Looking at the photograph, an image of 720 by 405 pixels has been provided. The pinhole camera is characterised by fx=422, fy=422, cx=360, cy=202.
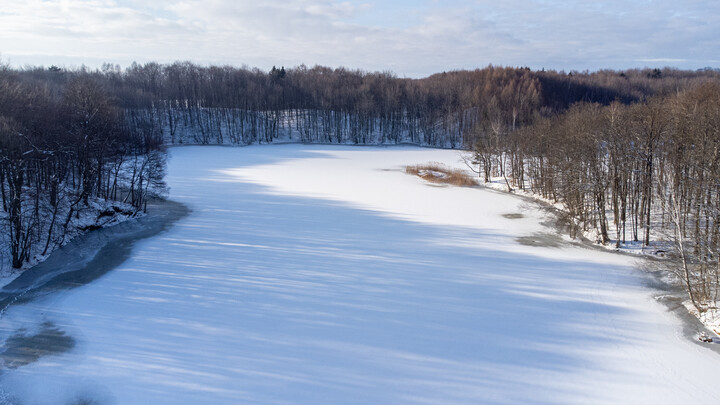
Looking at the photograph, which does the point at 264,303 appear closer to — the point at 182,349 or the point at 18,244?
the point at 182,349

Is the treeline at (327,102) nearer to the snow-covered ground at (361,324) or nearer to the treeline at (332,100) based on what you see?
the treeline at (332,100)

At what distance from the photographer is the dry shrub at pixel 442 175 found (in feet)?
141

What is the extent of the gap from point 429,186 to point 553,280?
23.8m

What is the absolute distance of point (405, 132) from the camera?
9044 centimetres

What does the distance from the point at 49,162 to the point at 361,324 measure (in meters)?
23.1

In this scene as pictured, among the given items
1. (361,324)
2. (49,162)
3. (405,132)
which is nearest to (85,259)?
(49,162)

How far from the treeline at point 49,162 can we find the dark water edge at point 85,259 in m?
1.08

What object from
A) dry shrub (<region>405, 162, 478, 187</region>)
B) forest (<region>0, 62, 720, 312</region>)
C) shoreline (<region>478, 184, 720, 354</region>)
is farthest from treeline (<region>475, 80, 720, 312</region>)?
dry shrub (<region>405, 162, 478, 187</region>)

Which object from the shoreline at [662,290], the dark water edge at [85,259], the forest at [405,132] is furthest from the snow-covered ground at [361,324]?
the forest at [405,132]

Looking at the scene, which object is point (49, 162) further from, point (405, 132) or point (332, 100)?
point (405, 132)

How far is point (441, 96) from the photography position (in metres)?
91.4

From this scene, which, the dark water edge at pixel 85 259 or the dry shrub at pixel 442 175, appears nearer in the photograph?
the dark water edge at pixel 85 259

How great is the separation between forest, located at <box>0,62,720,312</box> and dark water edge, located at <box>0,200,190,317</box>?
1.16 metres

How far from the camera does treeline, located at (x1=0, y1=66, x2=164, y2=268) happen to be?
19.8 metres
